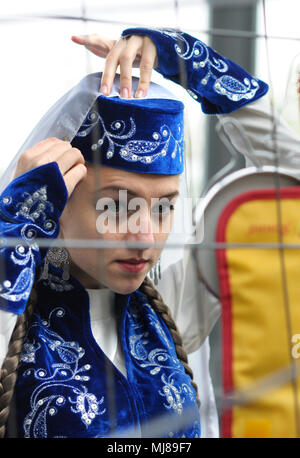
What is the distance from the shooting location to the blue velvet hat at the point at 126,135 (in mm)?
752

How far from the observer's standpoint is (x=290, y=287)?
820 millimetres

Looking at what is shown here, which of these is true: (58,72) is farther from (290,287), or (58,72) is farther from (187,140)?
(290,287)

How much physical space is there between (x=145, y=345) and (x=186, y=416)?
0.10 metres

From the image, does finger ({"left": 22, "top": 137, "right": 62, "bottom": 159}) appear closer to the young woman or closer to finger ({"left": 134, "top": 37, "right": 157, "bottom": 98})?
the young woman

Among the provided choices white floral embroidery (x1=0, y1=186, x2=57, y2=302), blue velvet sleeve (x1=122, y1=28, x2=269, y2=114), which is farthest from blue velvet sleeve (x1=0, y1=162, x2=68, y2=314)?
blue velvet sleeve (x1=122, y1=28, x2=269, y2=114)

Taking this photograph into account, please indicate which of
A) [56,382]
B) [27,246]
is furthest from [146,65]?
[56,382]

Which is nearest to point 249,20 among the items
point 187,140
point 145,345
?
point 187,140

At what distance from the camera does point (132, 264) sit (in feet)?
2.51

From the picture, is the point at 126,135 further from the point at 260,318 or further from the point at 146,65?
the point at 260,318

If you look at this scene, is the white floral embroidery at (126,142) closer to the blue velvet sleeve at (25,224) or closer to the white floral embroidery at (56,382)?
the blue velvet sleeve at (25,224)

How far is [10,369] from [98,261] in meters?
0.15

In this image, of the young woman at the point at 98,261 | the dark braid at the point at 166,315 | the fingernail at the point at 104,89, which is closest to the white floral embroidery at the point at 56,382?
the young woman at the point at 98,261

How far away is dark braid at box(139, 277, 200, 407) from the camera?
2.68 feet

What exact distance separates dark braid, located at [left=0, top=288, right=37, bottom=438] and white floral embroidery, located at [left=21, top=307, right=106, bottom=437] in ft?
0.05
